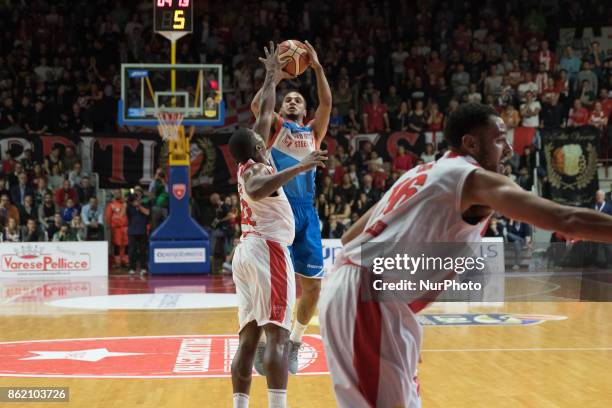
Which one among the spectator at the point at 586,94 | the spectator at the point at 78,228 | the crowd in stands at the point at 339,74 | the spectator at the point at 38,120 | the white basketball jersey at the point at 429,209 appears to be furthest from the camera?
the spectator at the point at 38,120

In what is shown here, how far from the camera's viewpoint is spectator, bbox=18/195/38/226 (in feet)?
55.2

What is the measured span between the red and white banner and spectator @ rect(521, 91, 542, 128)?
9648 mm

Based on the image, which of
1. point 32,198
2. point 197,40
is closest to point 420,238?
point 32,198

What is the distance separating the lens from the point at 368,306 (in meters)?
3.08

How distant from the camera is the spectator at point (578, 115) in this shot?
18375 millimetres

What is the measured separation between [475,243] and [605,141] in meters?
16.3

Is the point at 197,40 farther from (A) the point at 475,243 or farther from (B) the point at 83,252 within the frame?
(A) the point at 475,243

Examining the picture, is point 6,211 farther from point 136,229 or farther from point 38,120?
point 38,120

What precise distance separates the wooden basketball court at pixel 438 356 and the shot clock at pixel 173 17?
5106 millimetres

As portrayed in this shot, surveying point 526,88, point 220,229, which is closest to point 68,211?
point 220,229

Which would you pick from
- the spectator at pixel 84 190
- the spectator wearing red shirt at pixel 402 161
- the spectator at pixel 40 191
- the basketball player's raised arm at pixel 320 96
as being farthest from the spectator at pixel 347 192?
the basketball player's raised arm at pixel 320 96

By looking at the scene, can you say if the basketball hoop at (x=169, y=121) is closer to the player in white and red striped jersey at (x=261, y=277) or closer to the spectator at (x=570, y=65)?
the spectator at (x=570, y=65)

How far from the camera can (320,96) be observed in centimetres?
629

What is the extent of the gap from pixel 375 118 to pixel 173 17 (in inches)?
260
